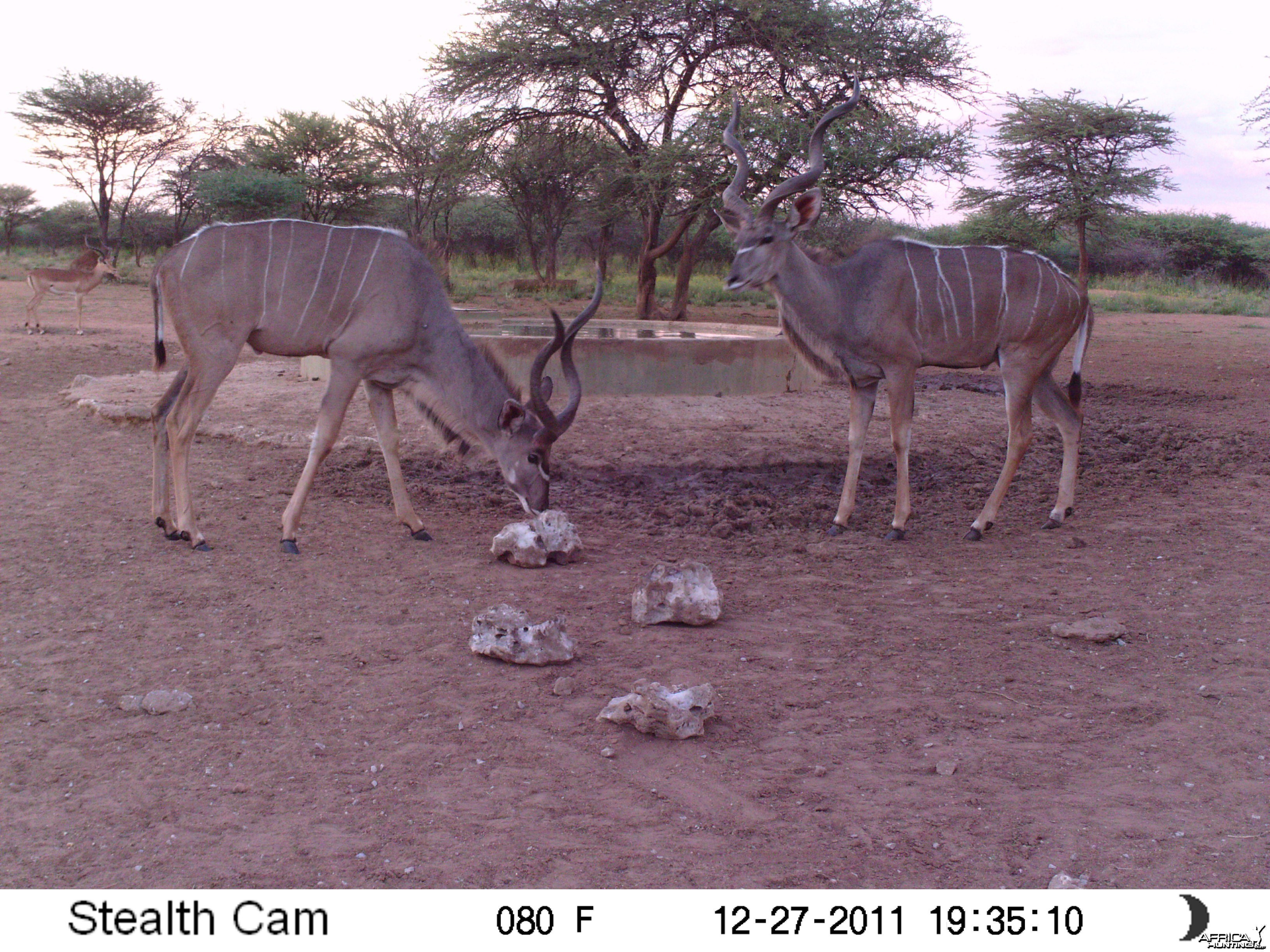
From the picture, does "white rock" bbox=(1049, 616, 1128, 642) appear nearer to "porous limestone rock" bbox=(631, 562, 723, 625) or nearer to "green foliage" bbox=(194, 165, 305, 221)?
"porous limestone rock" bbox=(631, 562, 723, 625)

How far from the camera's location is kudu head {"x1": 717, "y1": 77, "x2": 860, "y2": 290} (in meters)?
6.29

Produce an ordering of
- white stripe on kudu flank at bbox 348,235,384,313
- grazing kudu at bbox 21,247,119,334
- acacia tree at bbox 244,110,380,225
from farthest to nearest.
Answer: acacia tree at bbox 244,110,380,225, grazing kudu at bbox 21,247,119,334, white stripe on kudu flank at bbox 348,235,384,313

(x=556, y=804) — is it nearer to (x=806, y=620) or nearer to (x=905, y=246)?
(x=806, y=620)

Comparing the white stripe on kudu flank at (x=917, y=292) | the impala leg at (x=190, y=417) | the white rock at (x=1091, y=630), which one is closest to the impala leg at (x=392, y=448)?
the impala leg at (x=190, y=417)

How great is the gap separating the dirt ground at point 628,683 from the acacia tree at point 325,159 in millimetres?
19896

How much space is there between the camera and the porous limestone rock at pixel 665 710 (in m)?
3.52

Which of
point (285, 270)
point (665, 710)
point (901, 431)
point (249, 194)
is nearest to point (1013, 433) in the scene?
point (901, 431)

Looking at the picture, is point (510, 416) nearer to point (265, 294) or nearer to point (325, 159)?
point (265, 294)

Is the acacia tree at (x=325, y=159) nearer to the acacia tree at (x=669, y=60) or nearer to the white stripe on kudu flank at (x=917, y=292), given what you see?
the acacia tree at (x=669, y=60)

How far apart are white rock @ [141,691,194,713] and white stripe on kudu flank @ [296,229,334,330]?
2408 mm

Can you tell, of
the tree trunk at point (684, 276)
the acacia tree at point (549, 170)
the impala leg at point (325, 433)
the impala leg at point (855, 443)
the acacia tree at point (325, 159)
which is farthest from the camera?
the acacia tree at point (325, 159)

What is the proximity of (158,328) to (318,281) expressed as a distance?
947 mm

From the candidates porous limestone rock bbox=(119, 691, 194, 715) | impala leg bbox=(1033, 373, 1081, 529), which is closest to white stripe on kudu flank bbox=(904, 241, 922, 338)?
impala leg bbox=(1033, 373, 1081, 529)

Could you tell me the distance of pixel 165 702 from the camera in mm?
3635
